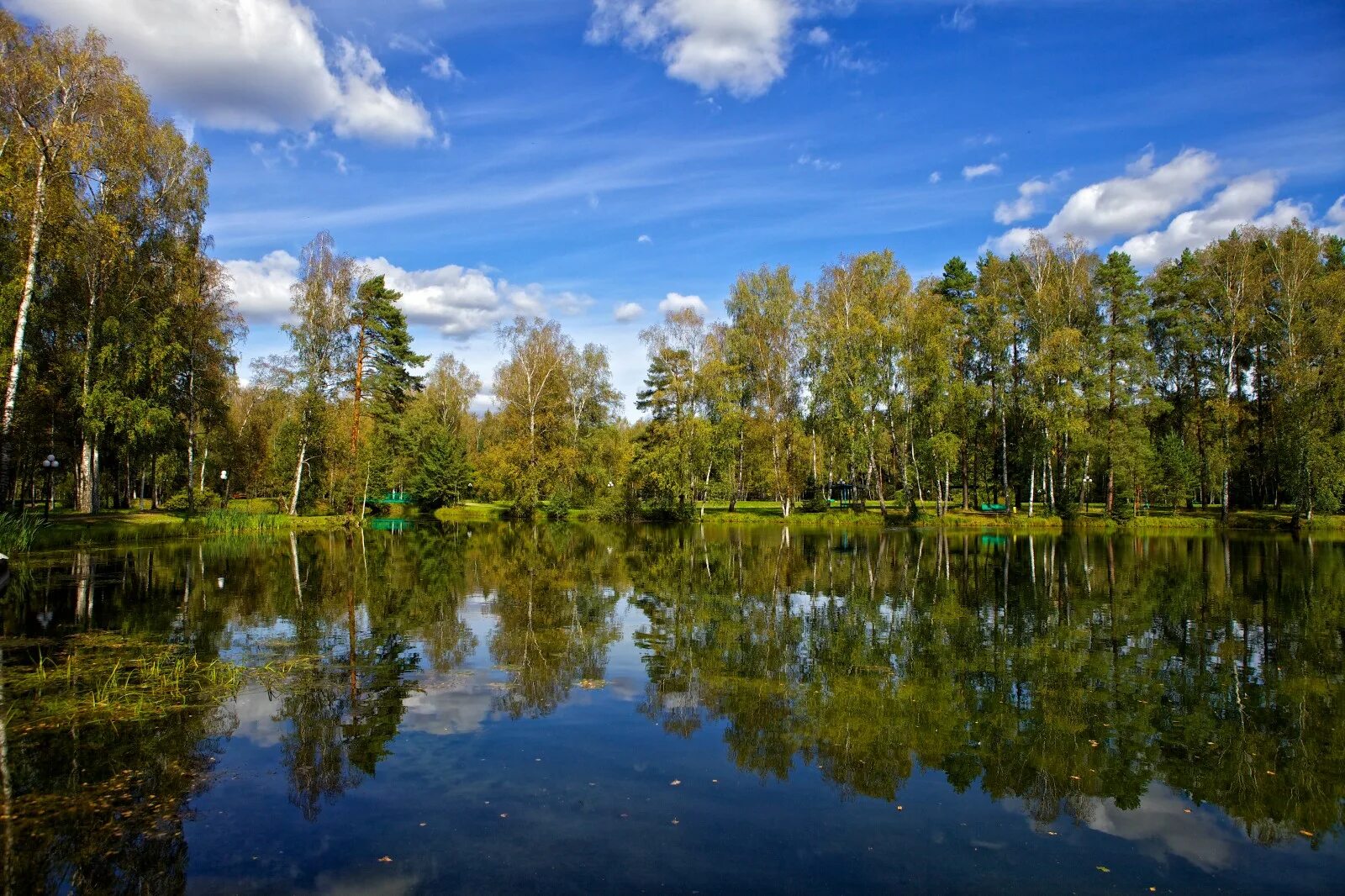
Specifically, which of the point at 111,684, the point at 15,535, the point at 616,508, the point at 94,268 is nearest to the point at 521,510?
the point at 616,508

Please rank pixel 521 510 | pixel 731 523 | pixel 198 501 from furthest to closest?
pixel 521 510 → pixel 731 523 → pixel 198 501

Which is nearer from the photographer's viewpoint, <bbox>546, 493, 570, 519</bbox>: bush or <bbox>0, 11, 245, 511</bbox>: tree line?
<bbox>0, 11, 245, 511</bbox>: tree line

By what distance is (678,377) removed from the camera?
51.2 metres

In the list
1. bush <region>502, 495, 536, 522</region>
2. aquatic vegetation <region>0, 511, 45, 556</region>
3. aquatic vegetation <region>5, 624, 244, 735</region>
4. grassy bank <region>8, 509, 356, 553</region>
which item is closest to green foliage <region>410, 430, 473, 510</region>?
bush <region>502, 495, 536, 522</region>

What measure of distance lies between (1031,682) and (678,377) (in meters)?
41.5

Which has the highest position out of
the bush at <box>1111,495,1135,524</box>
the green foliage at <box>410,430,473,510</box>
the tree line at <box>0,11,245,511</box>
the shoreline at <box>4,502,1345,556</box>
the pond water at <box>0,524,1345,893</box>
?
the tree line at <box>0,11,245,511</box>

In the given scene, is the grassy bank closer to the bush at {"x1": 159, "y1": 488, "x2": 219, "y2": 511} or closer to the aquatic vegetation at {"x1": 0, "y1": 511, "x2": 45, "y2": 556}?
the aquatic vegetation at {"x1": 0, "y1": 511, "x2": 45, "y2": 556}

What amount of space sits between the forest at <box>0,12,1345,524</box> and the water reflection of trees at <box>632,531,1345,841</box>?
2382 cm

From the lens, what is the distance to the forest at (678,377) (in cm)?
2858

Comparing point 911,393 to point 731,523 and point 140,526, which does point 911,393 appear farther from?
point 140,526

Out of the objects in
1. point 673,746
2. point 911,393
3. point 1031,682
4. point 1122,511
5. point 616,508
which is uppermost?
point 911,393

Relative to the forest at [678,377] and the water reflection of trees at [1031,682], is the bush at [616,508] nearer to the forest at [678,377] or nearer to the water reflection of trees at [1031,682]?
the forest at [678,377]

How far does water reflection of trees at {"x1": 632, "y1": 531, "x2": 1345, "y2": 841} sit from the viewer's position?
757cm

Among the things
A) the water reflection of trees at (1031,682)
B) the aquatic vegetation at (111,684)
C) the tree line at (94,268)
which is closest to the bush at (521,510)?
the tree line at (94,268)
